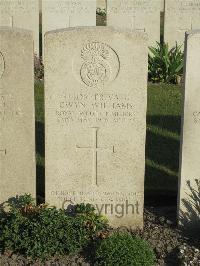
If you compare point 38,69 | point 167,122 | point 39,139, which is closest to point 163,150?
point 167,122

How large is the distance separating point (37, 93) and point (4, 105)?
5246 millimetres

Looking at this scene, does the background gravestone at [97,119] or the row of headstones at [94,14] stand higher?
the row of headstones at [94,14]

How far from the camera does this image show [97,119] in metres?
6.14

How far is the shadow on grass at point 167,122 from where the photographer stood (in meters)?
9.63

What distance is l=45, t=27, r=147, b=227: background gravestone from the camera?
591 cm

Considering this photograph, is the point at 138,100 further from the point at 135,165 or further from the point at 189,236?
the point at 189,236

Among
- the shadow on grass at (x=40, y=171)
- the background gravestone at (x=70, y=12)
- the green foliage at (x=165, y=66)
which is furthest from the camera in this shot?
the background gravestone at (x=70, y=12)

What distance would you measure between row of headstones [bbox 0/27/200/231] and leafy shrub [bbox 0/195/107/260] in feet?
1.32

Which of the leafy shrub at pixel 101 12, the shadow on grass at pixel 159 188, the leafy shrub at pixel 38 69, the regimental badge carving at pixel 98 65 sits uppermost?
the leafy shrub at pixel 101 12

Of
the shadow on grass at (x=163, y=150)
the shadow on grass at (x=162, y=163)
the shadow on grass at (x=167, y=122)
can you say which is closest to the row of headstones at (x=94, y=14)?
the shadow on grass at (x=167, y=122)

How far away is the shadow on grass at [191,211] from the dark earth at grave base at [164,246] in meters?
0.11

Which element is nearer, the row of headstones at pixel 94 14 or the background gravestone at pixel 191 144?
the background gravestone at pixel 191 144

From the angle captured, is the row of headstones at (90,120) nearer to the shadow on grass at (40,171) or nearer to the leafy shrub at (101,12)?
→ the shadow on grass at (40,171)

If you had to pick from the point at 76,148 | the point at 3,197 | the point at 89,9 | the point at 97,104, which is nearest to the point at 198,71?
the point at 97,104
